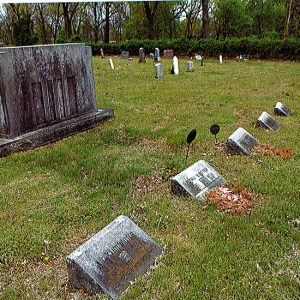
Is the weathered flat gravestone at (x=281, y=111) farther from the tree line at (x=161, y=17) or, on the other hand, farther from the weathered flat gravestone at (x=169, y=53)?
the tree line at (x=161, y=17)

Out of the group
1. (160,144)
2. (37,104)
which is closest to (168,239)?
(160,144)

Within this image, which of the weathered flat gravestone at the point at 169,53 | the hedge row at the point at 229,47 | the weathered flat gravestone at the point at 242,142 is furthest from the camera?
the weathered flat gravestone at the point at 169,53

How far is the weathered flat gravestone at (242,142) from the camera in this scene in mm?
5652

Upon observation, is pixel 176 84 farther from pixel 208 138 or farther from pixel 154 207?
pixel 154 207

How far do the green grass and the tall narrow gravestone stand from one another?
0.94ft

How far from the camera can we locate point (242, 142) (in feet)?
19.0

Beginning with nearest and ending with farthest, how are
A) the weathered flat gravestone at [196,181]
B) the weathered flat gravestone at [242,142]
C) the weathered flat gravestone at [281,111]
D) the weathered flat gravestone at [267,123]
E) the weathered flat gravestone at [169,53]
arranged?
1. the weathered flat gravestone at [196,181]
2. the weathered flat gravestone at [242,142]
3. the weathered flat gravestone at [267,123]
4. the weathered flat gravestone at [281,111]
5. the weathered flat gravestone at [169,53]

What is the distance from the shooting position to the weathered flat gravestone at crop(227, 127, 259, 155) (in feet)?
18.5

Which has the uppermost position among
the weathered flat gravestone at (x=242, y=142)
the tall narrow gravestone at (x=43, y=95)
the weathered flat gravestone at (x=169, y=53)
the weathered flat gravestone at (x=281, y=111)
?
the tall narrow gravestone at (x=43, y=95)

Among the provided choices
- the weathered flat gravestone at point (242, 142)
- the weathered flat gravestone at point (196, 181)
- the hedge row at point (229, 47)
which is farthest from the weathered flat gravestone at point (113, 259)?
the hedge row at point (229, 47)

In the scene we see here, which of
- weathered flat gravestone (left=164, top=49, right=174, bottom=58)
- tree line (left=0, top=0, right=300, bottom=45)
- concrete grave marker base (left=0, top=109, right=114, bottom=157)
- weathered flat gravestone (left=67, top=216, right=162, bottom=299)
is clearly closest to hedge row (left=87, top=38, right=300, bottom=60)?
weathered flat gravestone (left=164, top=49, right=174, bottom=58)

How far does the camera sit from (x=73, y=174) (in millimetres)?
5031

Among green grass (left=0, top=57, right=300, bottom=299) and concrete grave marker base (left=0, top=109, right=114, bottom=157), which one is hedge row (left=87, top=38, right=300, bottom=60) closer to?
green grass (left=0, top=57, right=300, bottom=299)

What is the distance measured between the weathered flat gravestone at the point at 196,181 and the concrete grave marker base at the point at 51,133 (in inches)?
113
